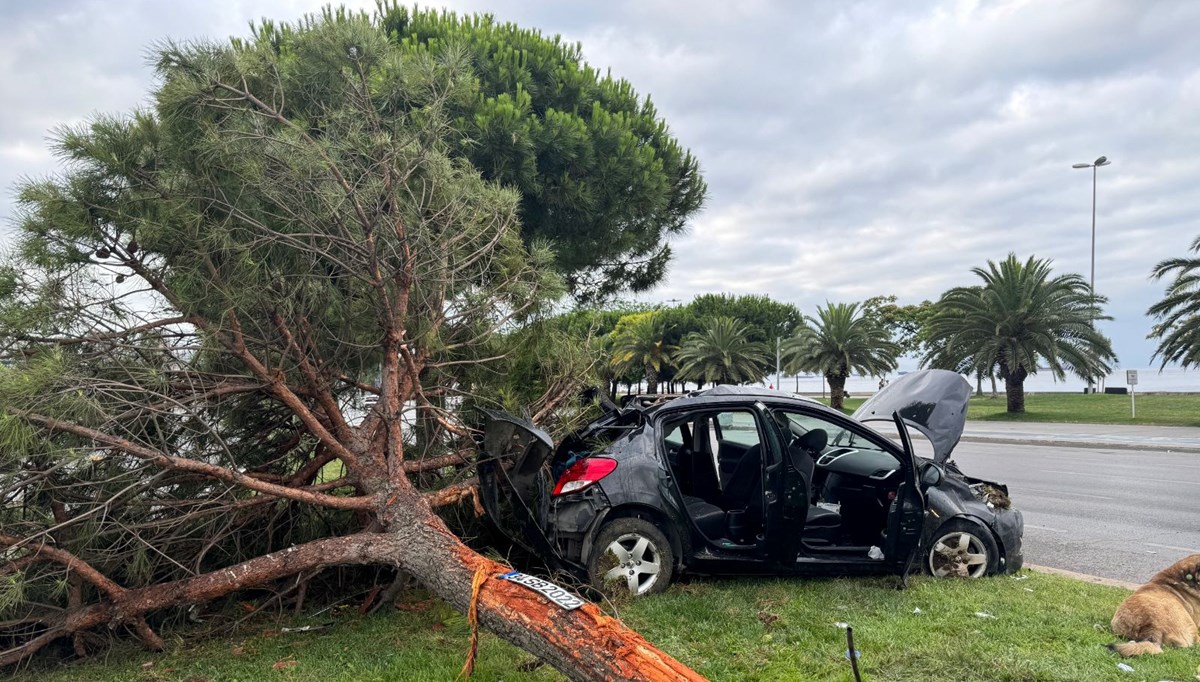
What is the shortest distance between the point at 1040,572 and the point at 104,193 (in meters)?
7.25

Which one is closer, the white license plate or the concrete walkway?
the white license plate

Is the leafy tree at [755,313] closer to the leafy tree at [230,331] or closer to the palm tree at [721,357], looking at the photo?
the palm tree at [721,357]

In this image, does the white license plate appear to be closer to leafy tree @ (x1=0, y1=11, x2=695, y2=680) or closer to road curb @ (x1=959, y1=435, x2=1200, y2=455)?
leafy tree @ (x1=0, y1=11, x2=695, y2=680)

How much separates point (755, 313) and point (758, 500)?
4485 cm

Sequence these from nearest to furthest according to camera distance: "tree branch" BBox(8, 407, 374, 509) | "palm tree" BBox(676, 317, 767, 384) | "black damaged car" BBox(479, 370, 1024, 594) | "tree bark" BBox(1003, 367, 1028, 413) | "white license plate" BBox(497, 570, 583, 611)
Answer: "white license plate" BBox(497, 570, 583, 611) < "tree branch" BBox(8, 407, 374, 509) < "black damaged car" BBox(479, 370, 1024, 594) < "tree bark" BBox(1003, 367, 1028, 413) < "palm tree" BBox(676, 317, 767, 384)

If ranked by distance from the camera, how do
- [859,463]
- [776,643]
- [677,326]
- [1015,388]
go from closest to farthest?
[776,643] → [859,463] → [1015,388] → [677,326]

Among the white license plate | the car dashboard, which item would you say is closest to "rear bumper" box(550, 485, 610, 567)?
the white license plate

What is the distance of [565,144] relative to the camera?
349 inches

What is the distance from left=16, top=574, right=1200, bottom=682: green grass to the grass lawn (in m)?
20.7

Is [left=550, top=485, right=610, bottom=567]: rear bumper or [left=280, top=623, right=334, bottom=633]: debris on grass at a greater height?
[left=550, top=485, right=610, bottom=567]: rear bumper

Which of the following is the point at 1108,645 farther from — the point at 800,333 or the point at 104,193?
the point at 800,333

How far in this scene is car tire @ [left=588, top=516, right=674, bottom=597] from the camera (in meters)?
5.10

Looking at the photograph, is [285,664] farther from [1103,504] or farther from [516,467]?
[1103,504]

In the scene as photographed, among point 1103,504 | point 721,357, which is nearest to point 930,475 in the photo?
point 1103,504
